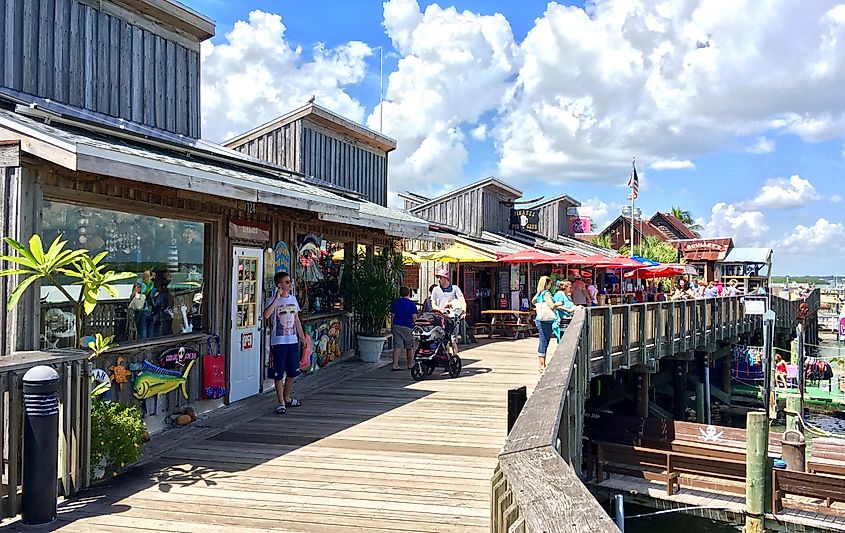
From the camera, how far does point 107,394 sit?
6.98 metres

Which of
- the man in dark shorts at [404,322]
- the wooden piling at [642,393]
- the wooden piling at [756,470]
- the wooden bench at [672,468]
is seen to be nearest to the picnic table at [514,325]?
the wooden piling at [642,393]

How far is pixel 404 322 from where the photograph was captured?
12.5 m

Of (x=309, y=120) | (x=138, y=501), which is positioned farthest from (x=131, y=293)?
(x=309, y=120)

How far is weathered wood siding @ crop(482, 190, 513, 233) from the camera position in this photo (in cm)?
2781

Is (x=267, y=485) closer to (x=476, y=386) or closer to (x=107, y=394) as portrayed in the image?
(x=107, y=394)

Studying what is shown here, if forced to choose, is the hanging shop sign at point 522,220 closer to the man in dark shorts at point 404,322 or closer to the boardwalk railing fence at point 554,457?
the boardwalk railing fence at point 554,457

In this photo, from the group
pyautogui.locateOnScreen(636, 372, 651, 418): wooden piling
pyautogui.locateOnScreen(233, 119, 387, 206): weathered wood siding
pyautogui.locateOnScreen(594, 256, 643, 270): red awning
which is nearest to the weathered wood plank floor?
pyautogui.locateOnScreen(636, 372, 651, 418): wooden piling

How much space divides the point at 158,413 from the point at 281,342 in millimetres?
1647

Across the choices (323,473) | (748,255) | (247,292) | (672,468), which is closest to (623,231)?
(748,255)

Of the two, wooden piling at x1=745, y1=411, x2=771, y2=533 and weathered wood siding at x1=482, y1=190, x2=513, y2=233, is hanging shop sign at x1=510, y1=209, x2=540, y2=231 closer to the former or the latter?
weathered wood siding at x1=482, y1=190, x2=513, y2=233

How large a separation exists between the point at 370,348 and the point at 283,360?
4610 mm

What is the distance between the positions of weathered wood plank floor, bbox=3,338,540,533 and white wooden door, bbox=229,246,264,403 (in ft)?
1.15

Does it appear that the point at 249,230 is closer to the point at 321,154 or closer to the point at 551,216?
the point at 321,154

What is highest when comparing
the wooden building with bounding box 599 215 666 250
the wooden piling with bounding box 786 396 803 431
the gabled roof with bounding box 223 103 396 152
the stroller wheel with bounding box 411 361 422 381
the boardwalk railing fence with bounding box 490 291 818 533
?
the wooden building with bounding box 599 215 666 250
